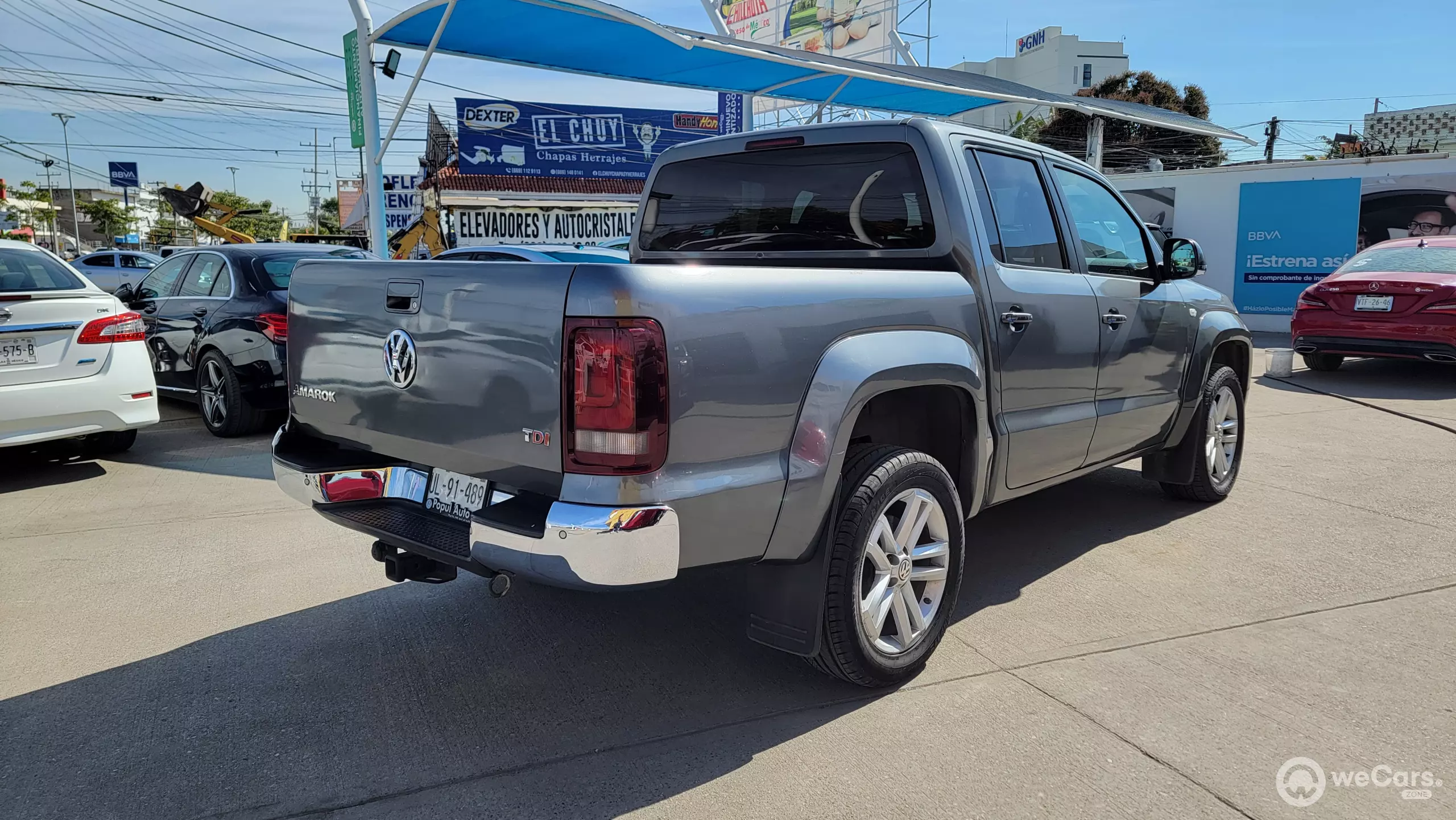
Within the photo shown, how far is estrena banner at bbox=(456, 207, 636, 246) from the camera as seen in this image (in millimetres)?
21391

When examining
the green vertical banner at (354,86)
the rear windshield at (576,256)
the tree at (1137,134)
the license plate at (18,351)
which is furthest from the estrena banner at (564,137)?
the tree at (1137,134)

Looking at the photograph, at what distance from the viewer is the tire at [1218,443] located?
554cm

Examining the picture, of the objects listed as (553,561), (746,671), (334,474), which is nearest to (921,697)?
(746,671)

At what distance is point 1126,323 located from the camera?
4.64m

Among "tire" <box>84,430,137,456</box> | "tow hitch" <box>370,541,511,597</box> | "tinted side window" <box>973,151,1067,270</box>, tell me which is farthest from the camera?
"tire" <box>84,430,137,456</box>

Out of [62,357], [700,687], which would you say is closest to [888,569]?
[700,687]

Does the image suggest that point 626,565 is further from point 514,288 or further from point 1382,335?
point 1382,335

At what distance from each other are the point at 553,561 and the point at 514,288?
2.54ft

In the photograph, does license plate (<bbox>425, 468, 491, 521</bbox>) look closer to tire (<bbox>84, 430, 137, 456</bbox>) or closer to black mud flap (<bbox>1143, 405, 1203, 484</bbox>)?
black mud flap (<bbox>1143, 405, 1203, 484</bbox>)

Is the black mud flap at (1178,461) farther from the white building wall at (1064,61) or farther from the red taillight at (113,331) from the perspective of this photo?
the white building wall at (1064,61)

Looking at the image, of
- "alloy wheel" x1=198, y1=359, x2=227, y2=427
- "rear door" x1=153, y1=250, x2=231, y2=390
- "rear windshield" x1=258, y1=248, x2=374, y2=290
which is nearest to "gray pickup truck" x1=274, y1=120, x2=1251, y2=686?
"rear windshield" x1=258, y1=248, x2=374, y2=290

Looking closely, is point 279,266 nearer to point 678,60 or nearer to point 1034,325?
point 678,60

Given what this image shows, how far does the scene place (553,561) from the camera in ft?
8.55

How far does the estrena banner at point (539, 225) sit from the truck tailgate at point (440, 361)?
17.8 meters
